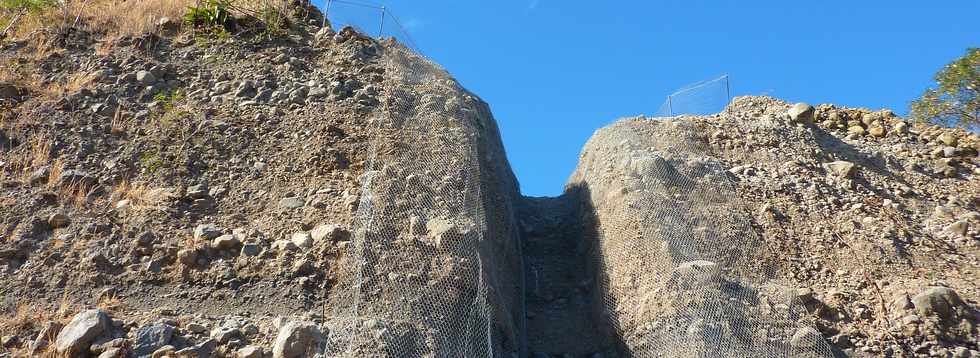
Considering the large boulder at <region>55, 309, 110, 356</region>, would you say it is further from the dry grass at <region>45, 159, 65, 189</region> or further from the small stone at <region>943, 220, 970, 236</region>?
the small stone at <region>943, 220, 970, 236</region>

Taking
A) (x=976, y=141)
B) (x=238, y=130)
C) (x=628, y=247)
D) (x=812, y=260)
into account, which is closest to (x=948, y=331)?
(x=812, y=260)

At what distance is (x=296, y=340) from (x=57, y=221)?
264cm

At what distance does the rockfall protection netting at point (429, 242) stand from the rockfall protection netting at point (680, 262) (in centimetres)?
93

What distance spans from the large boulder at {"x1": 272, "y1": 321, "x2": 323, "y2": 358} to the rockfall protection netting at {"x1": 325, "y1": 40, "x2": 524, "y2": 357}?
139 mm

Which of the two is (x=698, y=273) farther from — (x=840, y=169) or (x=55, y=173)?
(x=55, y=173)

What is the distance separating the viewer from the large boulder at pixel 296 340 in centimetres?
525

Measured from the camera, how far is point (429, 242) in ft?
20.9

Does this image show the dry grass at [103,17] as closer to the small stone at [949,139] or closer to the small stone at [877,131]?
the small stone at [877,131]

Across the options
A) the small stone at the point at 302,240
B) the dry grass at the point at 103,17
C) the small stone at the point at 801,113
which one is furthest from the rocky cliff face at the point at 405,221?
the small stone at the point at 801,113

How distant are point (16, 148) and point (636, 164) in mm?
5821

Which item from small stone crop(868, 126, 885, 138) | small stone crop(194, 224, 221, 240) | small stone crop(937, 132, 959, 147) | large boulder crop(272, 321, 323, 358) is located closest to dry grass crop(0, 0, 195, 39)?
small stone crop(194, 224, 221, 240)

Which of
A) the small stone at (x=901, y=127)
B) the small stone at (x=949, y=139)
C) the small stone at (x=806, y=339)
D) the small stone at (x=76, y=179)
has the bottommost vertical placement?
the small stone at (x=806, y=339)

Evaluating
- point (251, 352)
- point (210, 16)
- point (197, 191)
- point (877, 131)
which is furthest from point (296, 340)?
point (877, 131)

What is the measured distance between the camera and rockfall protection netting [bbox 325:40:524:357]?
5.54 meters
